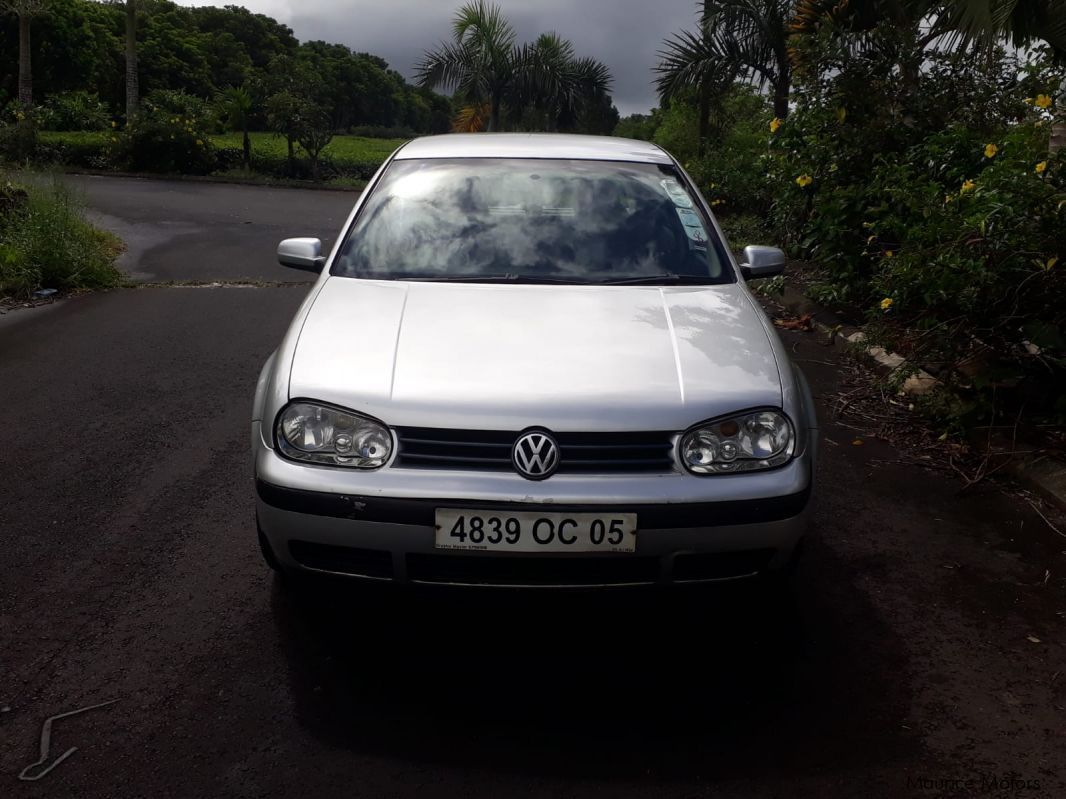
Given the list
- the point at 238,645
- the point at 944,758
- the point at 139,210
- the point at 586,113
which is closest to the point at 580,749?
the point at 944,758

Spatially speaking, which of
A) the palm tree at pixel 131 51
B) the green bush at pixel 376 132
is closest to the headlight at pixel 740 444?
the palm tree at pixel 131 51

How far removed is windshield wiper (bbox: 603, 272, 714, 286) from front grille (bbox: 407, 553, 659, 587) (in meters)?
1.31

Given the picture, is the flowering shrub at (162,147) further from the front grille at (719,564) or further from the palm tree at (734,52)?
the front grille at (719,564)

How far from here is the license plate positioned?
289cm

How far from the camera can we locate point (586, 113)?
34469 mm

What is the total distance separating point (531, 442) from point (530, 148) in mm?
2189

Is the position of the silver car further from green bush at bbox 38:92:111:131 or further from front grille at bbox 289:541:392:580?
green bush at bbox 38:92:111:131

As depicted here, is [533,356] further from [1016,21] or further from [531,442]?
[1016,21]

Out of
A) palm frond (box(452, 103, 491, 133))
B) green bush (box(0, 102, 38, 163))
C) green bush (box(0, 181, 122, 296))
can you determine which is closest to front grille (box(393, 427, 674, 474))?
green bush (box(0, 181, 122, 296))

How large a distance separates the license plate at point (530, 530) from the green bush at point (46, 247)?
8087 mm

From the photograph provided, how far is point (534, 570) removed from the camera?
2.95 metres

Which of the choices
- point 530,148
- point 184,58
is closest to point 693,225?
point 530,148

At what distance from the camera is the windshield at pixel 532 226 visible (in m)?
4.00

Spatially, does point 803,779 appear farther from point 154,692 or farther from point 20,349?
point 20,349
